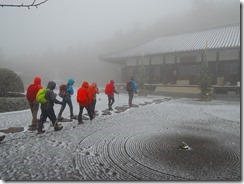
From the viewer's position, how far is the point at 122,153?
4.11m

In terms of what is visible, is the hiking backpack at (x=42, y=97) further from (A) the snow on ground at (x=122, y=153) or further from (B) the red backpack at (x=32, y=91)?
(A) the snow on ground at (x=122, y=153)

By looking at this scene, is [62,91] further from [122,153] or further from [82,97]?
[122,153]

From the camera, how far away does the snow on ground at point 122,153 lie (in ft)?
10.4

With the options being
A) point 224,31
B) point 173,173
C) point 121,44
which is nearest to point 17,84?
point 173,173

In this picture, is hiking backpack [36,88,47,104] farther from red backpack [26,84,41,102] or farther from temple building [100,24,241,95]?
temple building [100,24,241,95]

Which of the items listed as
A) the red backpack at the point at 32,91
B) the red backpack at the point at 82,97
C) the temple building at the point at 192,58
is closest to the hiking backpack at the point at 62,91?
the red backpack at the point at 82,97

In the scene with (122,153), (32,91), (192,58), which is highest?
(192,58)

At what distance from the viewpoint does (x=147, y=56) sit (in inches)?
786

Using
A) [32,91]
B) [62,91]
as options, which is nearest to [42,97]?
[32,91]

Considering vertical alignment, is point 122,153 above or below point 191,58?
below

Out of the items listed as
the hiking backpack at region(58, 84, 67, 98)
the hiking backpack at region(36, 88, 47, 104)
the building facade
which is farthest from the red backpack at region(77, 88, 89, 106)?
the building facade

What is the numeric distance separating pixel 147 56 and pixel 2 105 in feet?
45.6

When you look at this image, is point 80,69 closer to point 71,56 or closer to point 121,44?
point 71,56

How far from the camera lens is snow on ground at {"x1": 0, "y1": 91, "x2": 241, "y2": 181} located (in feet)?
10.4
